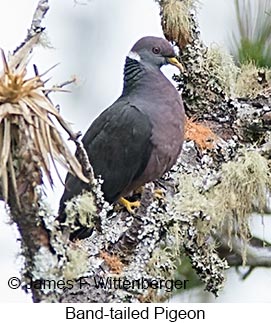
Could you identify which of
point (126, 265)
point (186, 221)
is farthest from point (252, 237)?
point (126, 265)

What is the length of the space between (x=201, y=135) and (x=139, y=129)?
13cm

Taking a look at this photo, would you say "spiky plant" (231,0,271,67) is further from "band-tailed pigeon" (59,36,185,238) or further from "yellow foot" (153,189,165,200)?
"yellow foot" (153,189,165,200)

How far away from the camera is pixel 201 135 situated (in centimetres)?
163

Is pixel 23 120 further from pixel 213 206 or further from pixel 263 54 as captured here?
pixel 263 54

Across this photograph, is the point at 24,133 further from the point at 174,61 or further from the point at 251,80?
the point at 251,80

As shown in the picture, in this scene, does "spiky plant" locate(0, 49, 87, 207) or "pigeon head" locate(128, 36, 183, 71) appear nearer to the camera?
"spiky plant" locate(0, 49, 87, 207)

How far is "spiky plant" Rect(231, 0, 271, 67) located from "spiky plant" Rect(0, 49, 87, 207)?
0.82 meters

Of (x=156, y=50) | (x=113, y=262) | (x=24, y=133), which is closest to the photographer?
(x=24, y=133)

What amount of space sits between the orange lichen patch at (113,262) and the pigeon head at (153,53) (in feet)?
1.62

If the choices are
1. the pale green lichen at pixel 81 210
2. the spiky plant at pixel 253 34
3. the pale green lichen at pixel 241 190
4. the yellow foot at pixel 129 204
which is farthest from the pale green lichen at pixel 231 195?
the spiky plant at pixel 253 34

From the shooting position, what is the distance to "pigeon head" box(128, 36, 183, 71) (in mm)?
1646

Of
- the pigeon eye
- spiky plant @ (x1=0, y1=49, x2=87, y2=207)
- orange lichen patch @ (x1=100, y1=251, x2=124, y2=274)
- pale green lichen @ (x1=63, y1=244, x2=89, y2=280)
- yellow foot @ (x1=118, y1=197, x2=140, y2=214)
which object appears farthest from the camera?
the pigeon eye

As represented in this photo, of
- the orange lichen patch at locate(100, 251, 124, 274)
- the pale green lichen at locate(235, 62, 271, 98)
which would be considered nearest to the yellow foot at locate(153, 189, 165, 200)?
the orange lichen patch at locate(100, 251, 124, 274)
